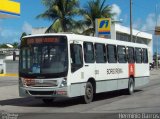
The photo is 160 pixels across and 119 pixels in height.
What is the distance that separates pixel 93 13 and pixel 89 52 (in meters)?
38.7

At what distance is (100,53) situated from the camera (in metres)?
18.6

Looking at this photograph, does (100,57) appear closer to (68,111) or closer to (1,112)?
(68,111)

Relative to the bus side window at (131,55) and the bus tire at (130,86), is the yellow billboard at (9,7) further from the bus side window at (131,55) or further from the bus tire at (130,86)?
the bus tire at (130,86)

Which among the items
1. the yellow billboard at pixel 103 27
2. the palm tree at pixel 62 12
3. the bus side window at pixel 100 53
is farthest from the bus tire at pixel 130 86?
the palm tree at pixel 62 12

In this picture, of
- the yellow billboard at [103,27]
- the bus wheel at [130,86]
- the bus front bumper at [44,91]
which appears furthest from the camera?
the yellow billboard at [103,27]

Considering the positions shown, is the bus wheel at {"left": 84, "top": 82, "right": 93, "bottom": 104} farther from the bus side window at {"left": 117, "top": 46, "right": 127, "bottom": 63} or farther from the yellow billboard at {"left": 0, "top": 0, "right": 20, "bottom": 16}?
the yellow billboard at {"left": 0, "top": 0, "right": 20, "bottom": 16}

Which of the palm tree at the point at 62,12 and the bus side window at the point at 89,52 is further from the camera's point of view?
the palm tree at the point at 62,12

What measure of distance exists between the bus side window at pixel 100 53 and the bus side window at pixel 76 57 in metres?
1.61

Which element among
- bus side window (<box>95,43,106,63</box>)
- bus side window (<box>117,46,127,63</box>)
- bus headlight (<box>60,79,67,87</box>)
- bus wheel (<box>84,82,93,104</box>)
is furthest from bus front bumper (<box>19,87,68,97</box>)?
bus side window (<box>117,46,127,63</box>)

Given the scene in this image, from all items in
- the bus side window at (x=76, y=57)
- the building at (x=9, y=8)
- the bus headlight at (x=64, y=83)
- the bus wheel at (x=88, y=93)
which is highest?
the building at (x=9, y=8)

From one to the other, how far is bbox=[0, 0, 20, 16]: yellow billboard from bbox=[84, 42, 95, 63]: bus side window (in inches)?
559

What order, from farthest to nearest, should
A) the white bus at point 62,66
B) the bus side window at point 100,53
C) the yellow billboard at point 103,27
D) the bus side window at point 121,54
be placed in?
the yellow billboard at point 103,27
the bus side window at point 121,54
the bus side window at point 100,53
the white bus at point 62,66

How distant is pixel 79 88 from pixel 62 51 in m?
1.59

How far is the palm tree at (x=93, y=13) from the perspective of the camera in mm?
55406
